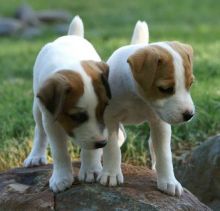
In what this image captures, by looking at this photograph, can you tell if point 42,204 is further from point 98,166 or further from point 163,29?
point 163,29

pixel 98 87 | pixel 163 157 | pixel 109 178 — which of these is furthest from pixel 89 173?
pixel 98 87

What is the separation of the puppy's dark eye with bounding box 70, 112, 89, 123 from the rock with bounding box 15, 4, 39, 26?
49.8 feet

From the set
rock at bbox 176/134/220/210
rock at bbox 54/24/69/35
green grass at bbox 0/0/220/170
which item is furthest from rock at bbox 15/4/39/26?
rock at bbox 176/134/220/210

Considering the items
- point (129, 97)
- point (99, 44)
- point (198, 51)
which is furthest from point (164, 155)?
point (99, 44)

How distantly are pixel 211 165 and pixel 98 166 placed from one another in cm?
139

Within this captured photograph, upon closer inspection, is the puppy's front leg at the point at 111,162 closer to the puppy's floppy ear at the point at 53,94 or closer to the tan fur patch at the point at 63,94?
the tan fur patch at the point at 63,94

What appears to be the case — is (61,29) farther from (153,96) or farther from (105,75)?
(153,96)

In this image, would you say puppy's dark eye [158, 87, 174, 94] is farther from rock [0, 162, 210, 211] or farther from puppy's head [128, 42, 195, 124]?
rock [0, 162, 210, 211]

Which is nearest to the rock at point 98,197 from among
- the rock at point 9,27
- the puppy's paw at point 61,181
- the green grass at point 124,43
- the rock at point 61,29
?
the puppy's paw at point 61,181

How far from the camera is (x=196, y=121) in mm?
7535

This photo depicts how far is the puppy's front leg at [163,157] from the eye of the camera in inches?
204

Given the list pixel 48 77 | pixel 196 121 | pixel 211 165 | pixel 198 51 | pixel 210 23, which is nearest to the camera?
pixel 48 77

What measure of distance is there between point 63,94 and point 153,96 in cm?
61

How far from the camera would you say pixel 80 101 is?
4656 mm
